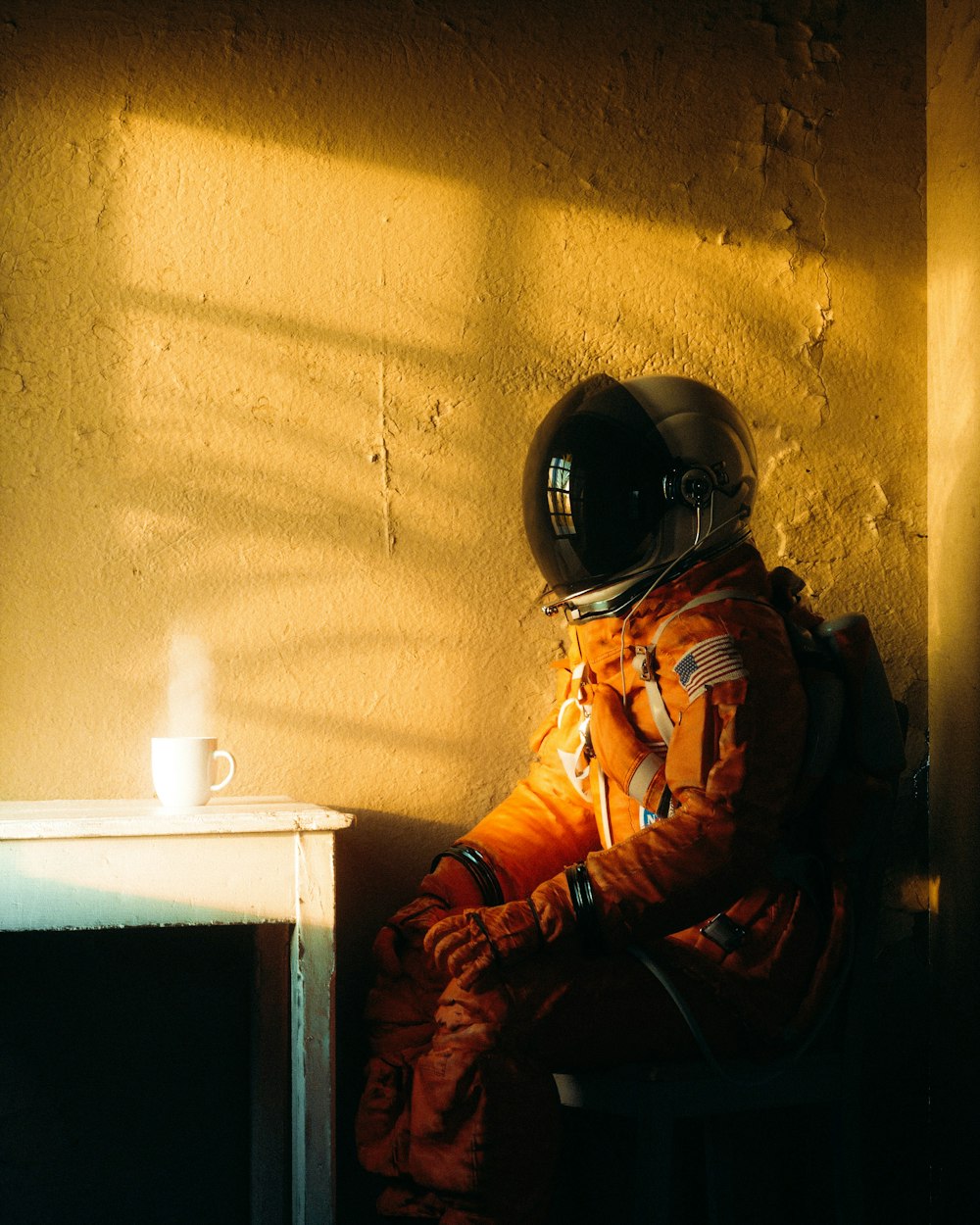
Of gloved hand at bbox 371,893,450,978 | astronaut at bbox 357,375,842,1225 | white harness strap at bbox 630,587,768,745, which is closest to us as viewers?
astronaut at bbox 357,375,842,1225

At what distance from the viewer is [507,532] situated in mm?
1683

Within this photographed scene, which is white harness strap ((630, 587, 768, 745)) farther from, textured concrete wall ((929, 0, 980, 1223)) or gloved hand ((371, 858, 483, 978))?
textured concrete wall ((929, 0, 980, 1223))

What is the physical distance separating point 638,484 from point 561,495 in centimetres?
10

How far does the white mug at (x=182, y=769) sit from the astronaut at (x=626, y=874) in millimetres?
317

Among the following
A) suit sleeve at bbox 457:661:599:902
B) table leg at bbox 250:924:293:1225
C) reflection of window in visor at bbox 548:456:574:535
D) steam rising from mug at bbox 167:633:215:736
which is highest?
reflection of window in visor at bbox 548:456:574:535

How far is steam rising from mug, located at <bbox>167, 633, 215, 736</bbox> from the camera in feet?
5.24

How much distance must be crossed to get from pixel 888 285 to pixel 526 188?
0.64 metres

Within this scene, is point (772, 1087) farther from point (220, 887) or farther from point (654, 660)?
point (220, 887)

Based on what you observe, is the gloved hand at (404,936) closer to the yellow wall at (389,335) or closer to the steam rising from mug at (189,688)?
the yellow wall at (389,335)

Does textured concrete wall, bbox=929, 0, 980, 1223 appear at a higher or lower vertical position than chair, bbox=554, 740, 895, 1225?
higher

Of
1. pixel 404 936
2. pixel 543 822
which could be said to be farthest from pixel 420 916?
pixel 543 822

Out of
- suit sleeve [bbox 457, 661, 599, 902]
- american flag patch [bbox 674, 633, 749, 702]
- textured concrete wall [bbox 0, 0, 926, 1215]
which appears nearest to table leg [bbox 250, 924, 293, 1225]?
textured concrete wall [bbox 0, 0, 926, 1215]

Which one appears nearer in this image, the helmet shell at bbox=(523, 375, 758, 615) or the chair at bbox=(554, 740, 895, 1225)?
the chair at bbox=(554, 740, 895, 1225)

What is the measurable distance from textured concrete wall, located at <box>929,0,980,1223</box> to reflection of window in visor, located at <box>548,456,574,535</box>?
68 cm
